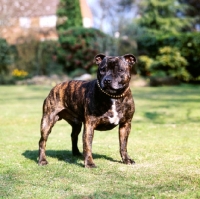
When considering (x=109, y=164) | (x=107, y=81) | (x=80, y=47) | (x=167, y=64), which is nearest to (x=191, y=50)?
(x=167, y=64)

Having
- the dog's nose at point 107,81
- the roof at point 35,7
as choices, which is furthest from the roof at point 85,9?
the dog's nose at point 107,81

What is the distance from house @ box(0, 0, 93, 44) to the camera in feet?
108

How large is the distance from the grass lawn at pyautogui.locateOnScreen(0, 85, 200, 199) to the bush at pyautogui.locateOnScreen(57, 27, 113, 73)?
18.8 metres

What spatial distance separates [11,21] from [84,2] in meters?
29.1

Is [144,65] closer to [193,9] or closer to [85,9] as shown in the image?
[193,9]

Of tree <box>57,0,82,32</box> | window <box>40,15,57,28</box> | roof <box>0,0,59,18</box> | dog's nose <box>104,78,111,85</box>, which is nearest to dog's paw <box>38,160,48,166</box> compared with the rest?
dog's nose <box>104,78,111,85</box>

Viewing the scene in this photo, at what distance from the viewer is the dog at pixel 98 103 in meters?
5.89

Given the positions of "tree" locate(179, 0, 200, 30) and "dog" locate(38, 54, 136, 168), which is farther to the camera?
"tree" locate(179, 0, 200, 30)

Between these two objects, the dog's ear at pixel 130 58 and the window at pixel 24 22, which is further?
the window at pixel 24 22

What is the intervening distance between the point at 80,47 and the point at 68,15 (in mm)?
7040

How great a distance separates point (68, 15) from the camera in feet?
122

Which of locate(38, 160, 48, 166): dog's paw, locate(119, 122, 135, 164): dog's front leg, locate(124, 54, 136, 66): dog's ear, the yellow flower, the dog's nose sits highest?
locate(124, 54, 136, 66): dog's ear

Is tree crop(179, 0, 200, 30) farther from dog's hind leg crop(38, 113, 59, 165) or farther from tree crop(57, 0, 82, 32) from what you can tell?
dog's hind leg crop(38, 113, 59, 165)

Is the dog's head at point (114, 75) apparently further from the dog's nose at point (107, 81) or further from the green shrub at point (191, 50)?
the green shrub at point (191, 50)
